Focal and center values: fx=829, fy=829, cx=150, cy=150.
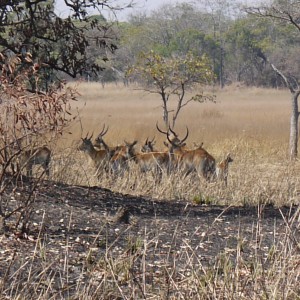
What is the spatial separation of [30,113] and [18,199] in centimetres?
189

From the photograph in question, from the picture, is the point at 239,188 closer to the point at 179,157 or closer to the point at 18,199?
the point at 179,157

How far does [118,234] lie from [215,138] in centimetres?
1706

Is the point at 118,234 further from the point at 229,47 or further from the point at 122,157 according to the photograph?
the point at 229,47

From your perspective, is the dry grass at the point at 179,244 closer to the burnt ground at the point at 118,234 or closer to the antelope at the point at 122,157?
the burnt ground at the point at 118,234

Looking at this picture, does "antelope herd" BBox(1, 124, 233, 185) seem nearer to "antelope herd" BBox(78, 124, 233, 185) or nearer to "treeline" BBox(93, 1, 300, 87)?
"antelope herd" BBox(78, 124, 233, 185)

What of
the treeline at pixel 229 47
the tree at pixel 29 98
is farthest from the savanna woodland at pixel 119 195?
the treeline at pixel 229 47

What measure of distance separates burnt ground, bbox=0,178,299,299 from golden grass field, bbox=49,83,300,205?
1145 millimetres

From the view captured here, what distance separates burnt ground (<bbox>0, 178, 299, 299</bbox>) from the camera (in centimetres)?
621

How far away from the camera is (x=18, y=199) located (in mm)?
8453

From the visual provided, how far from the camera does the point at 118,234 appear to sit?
741 cm

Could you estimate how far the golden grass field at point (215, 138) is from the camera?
12.1m

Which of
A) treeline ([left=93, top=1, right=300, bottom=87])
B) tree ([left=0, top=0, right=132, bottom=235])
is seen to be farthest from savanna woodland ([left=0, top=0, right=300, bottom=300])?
treeline ([left=93, top=1, right=300, bottom=87])

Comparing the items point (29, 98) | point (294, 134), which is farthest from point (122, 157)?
point (29, 98)

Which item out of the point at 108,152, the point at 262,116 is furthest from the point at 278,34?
the point at 108,152
